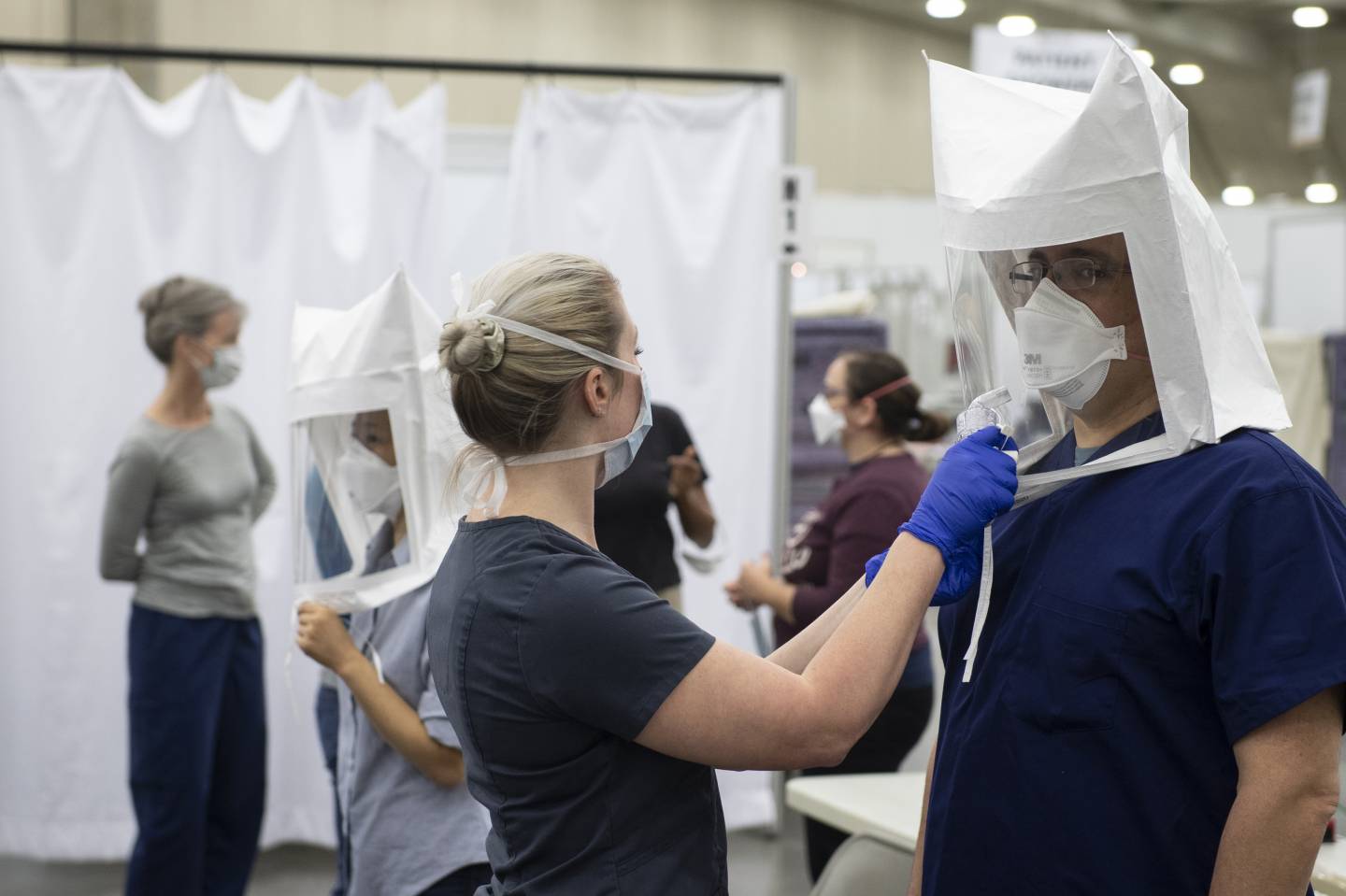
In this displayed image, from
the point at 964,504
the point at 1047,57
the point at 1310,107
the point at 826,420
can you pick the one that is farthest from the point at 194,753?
the point at 1310,107

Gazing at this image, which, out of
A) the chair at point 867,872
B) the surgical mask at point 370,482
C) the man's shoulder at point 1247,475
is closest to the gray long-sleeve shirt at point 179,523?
the surgical mask at point 370,482

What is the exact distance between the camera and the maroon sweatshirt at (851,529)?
2865 millimetres

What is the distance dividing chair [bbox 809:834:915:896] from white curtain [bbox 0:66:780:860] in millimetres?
2120

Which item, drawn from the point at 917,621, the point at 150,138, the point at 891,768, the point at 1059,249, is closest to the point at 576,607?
the point at 917,621

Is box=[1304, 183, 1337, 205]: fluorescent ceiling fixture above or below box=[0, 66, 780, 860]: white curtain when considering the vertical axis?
above

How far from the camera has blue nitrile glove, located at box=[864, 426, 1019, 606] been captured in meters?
1.16

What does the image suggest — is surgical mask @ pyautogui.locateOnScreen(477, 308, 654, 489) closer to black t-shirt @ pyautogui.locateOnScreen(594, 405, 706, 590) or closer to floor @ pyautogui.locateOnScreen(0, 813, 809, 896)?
black t-shirt @ pyautogui.locateOnScreen(594, 405, 706, 590)

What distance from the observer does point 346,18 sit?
6.95 meters

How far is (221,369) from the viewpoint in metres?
3.16

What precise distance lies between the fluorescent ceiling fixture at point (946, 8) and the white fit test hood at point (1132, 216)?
26.9ft

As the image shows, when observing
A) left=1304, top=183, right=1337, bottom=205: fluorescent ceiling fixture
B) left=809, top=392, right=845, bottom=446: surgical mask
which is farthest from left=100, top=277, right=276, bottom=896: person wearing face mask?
left=1304, top=183, right=1337, bottom=205: fluorescent ceiling fixture

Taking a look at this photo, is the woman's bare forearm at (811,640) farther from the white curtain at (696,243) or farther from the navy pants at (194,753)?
the white curtain at (696,243)

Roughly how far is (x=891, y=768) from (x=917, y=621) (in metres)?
1.94

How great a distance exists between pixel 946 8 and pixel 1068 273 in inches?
333
